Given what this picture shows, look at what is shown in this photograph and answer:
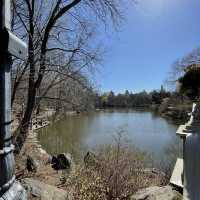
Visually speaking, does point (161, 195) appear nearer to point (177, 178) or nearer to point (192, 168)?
point (192, 168)

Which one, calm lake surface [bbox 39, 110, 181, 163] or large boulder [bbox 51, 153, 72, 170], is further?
calm lake surface [bbox 39, 110, 181, 163]

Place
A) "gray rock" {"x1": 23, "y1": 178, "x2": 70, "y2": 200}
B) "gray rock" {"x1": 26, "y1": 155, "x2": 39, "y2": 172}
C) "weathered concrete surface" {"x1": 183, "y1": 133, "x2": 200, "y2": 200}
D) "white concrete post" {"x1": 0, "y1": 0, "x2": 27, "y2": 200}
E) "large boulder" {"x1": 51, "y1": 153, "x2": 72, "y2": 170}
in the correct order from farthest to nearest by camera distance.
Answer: "large boulder" {"x1": 51, "y1": 153, "x2": 72, "y2": 170}, "gray rock" {"x1": 26, "y1": 155, "x2": 39, "y2": 172}, "weathered concrete surface" {"x1": 183, "y1": 133, "x2": 200, "y2": 200}, "gray rock" {"x1": 23, "y1": 178, "x2": 70, "y2": 200}, "white concrete post" {"x1": 0, "y1": 0, "x2": 27, "y2": 200}

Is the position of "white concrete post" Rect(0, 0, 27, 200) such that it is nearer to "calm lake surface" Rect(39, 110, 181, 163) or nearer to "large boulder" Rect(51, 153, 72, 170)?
Result: "calm lake surface" Rect(39, 110, 181, 163)

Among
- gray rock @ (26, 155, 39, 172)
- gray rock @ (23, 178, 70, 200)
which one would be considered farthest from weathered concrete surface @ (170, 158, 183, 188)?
gray rock @ (26, 155, 39, 172)

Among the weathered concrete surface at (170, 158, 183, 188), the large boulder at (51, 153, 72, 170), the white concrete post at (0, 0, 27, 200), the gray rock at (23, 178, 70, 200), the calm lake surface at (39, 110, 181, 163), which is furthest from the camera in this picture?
the calm lake surface at (39, 110, 181, 163)

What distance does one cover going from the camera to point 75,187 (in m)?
4.78

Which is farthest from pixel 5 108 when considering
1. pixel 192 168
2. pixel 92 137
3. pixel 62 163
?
pixel 92 137

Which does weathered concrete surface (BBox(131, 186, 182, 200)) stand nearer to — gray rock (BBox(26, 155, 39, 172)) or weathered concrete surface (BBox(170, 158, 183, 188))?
weathered concrete surface (BBox(170, 158, 183, 188))

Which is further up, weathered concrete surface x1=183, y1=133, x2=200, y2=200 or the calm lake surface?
weathered concrete surface x1=183, y1=133, x2=200, y2=200

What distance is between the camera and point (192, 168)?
3754mm

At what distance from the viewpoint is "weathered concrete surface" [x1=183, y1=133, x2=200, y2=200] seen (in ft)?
11.6

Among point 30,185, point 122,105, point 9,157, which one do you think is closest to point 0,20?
point 9,157

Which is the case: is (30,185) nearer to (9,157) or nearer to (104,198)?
(104,198)

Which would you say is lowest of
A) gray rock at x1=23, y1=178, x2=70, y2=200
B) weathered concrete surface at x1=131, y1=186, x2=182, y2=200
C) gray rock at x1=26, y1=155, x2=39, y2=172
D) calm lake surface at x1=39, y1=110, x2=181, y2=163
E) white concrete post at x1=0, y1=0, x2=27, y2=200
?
calm lake surface at x1=39, y1=110, x2=181, y2=163
